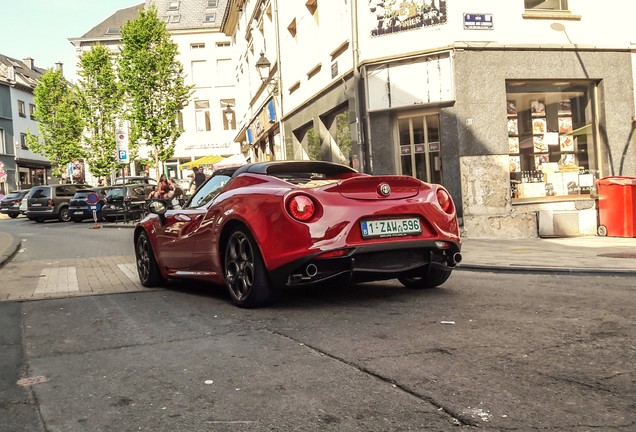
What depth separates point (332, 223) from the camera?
502cm

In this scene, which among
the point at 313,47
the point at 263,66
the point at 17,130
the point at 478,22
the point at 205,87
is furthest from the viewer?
the point at 17,130

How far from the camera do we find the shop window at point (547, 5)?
1361 centimetres

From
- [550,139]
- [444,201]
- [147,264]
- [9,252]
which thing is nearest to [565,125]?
[550,139]

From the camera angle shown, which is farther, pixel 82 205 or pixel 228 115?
pixel 228 115

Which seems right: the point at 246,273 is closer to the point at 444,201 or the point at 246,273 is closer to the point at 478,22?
the point at 444,201

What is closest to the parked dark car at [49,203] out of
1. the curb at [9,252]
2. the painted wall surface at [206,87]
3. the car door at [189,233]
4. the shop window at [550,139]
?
the curb at [9,252]

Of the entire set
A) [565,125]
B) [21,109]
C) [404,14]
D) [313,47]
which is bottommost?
[565,125]

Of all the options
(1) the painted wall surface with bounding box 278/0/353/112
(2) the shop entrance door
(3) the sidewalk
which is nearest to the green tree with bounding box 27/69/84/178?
(1) the painted wall surface with bounding box 278/0/353/112

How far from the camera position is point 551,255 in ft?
30.9

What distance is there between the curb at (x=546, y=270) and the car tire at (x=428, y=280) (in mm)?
2054

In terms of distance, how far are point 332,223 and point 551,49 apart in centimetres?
1040

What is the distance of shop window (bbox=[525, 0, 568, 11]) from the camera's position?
13609mm

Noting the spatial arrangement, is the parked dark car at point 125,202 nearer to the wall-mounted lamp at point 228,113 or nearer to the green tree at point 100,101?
the green tree at point 100,101

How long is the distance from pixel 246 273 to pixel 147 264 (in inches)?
91.7
